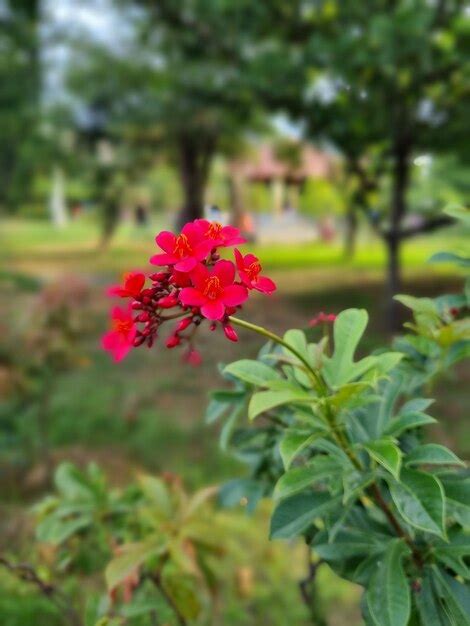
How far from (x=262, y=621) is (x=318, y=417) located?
1.27 meters

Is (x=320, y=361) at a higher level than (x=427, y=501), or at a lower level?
higher

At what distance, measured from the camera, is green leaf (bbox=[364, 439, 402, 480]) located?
0.56 metres

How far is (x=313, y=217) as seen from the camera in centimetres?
1007

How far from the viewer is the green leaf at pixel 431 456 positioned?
2.02ft

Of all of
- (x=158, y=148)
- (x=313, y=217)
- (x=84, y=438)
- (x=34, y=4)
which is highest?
(x=34, y=4)

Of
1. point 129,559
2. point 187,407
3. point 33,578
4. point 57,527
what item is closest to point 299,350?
point 129,559

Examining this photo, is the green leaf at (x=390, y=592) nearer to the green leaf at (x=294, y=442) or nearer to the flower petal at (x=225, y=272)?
the green leaf at (x=294, y=442)

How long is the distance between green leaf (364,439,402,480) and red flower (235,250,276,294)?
16cm

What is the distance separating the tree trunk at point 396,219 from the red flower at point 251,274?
389cm

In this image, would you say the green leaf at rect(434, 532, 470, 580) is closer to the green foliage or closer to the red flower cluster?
the green foliage

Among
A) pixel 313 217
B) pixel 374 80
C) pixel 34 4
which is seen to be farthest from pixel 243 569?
pixel 313 217

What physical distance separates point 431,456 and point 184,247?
0.30 meters

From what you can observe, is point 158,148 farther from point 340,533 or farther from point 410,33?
point 340,533

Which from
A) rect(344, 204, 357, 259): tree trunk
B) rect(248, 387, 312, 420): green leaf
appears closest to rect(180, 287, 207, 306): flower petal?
rect(248, 387, 312, 420): green leaf
